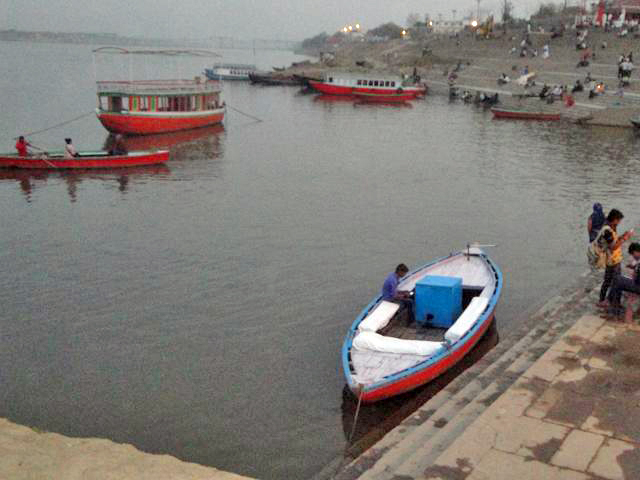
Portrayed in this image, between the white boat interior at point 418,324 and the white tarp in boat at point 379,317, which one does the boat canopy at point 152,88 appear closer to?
the white boat interior at point 418,324

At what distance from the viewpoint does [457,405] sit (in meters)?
9.42

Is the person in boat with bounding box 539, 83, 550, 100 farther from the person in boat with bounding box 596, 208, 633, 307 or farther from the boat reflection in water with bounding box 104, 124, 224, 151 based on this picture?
the person in boat with bounding box 596, 208, 633, 307

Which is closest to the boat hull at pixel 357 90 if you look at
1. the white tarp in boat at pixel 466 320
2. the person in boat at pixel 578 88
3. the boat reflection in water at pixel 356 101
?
the boat reflection in water at pixel 356 101

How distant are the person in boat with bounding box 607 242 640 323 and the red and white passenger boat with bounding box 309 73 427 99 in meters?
56.1

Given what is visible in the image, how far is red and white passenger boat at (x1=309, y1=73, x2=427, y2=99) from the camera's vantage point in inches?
2616

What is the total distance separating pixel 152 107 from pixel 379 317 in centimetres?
3228

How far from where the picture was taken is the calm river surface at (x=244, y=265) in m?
10.9

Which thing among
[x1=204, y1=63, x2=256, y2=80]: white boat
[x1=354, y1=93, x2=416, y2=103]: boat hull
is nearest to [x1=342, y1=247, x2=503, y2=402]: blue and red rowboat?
[x1=354, y1=93, x2=416, y2=103]: boat hull

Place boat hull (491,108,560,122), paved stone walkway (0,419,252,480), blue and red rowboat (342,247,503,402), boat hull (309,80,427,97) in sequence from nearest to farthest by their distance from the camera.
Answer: paved stone walkway (0,419,252,480), blue and red rowboat (342,247,503,402), boat hull (491,108,560,122), boat hull (309,80,427,97)

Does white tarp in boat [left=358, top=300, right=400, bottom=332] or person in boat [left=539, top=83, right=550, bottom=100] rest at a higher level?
person in boat [left=539, top=83, right=550, bottom=100]

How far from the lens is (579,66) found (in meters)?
66.4

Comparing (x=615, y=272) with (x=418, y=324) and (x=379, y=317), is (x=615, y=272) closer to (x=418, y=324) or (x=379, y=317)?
(x=418, y=324)

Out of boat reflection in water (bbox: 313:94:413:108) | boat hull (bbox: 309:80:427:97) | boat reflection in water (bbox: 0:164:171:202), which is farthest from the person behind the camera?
boat hull (bbox: 309:80:427:97)

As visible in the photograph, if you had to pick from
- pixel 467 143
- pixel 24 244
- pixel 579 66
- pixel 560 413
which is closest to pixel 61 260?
pixel 24 244
